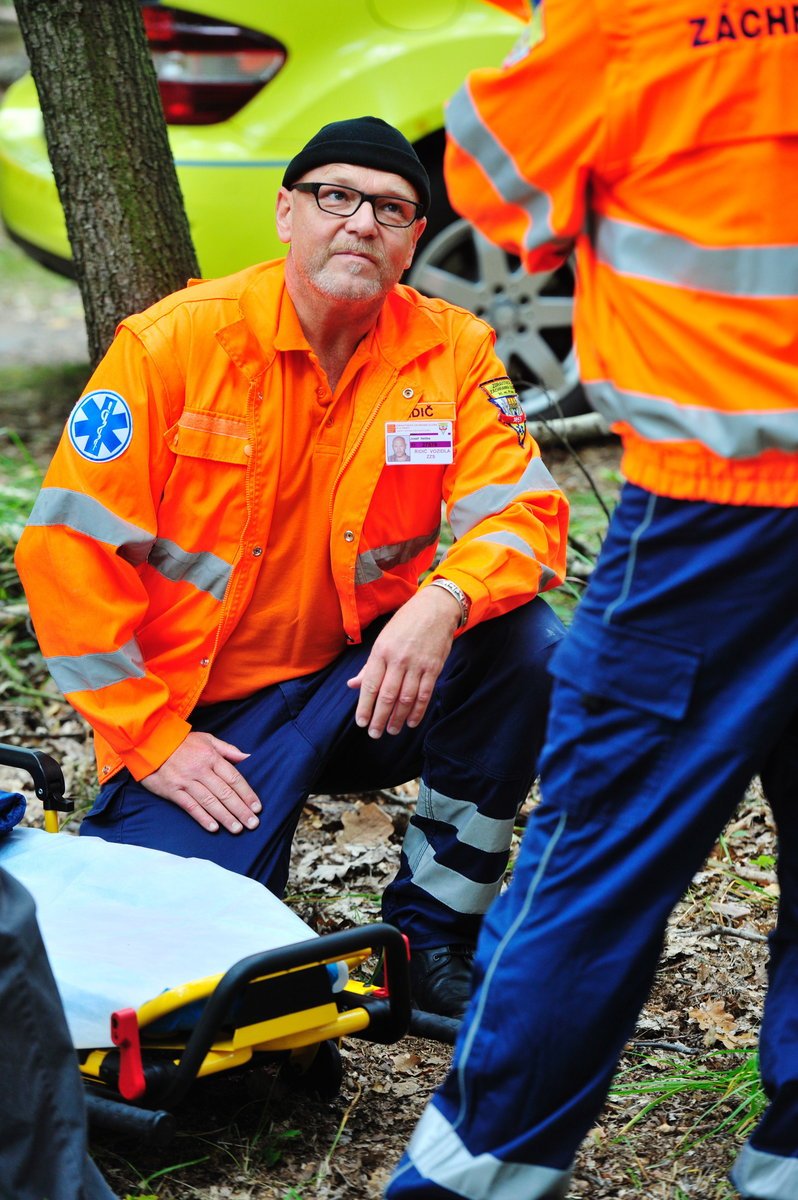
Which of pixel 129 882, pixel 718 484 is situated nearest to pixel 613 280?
pixel 718 484

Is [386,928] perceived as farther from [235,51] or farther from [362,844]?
[235,51]

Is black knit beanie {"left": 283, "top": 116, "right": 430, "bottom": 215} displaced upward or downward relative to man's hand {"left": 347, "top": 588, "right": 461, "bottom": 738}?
upward

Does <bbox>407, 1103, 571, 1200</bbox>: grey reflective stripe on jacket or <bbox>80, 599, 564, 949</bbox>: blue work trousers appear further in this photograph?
<bbox>80, 599, 564, 949</bbox>: blue work trousers

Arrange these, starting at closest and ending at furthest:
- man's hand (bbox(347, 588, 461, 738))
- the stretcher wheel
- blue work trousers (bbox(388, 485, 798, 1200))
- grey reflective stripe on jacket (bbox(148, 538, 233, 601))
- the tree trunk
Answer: blue work trousers (bbox(388, 485, 798, 1200))
the stretcher wheel
man's hand (bbox(347, 588, 461, 738))
grey reflective stripe on jacket (bbox(148, 538, 233, 601))
the tree trunk

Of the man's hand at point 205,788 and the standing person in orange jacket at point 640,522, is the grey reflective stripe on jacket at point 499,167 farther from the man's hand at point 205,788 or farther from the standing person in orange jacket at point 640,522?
the man's hand at point 205,788

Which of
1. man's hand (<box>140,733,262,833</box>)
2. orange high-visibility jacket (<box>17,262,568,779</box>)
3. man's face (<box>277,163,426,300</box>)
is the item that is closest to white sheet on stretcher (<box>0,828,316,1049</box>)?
man's hand (<box>140,733,262,833</box>)

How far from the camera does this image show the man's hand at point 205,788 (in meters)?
Answer: 2.87

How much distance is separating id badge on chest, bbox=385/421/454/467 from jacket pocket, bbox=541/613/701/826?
41.6 inches

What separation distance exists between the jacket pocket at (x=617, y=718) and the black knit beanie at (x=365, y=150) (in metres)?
1.29

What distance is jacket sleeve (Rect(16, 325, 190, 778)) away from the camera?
280cm

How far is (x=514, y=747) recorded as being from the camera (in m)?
2.83

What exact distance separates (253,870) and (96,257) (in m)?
1.75

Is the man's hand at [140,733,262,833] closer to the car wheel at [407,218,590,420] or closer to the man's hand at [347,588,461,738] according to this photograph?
the man's hand at [347,588,461,738]

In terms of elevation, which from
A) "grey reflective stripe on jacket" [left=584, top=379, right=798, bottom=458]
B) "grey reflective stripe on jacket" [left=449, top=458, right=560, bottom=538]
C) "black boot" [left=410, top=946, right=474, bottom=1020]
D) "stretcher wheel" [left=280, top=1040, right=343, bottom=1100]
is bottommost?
"black boot" [left=410, top=946, right=474, bottom=1020]
